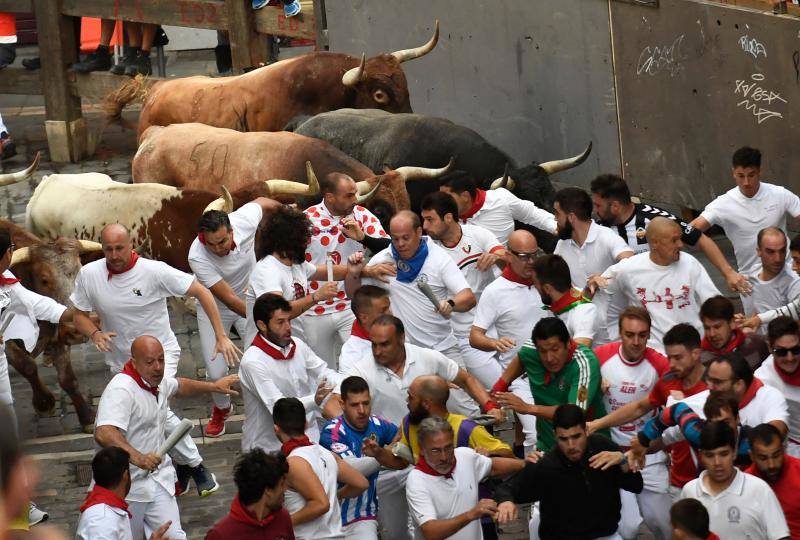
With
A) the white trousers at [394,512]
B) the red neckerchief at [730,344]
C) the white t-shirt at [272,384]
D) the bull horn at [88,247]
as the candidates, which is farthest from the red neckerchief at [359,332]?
the bull horn at [88,247]

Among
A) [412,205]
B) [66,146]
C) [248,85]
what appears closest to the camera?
[412,205]

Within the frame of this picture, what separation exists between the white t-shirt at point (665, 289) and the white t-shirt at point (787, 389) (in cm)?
113

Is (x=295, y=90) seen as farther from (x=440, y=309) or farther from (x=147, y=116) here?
(x=440, y=309)

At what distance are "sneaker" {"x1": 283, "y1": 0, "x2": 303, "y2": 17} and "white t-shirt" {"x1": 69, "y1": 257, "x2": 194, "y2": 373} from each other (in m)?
8.71

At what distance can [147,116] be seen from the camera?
17.5 metres

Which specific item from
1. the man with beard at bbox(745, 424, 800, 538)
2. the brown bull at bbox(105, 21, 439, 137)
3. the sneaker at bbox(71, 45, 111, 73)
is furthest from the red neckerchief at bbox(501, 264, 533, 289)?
the sneaker at bbox(71, 45, 111, 73)

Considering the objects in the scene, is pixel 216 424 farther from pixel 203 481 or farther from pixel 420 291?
pixel 420 291

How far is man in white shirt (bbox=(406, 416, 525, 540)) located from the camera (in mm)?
7734

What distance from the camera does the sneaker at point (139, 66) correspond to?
1917 centimetres

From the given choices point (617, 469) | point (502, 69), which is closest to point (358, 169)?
point (502, 69)

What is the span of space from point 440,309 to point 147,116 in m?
8.44

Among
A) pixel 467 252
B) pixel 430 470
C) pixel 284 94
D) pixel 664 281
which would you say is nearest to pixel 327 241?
pixel 467 252

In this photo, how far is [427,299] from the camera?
401 inches

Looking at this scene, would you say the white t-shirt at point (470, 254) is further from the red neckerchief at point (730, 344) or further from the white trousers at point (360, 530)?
the white trousers at point (360, 530)
